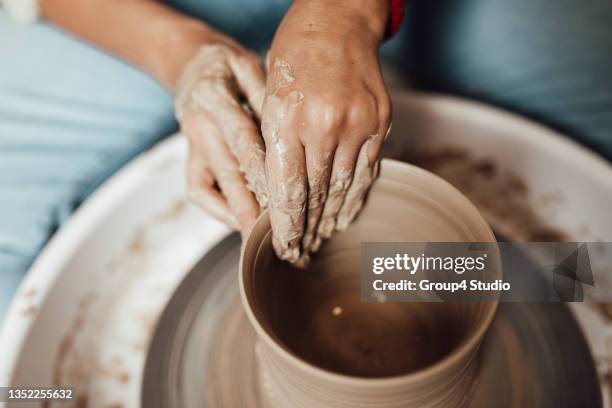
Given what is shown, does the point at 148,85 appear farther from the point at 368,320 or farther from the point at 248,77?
the point at 368,320

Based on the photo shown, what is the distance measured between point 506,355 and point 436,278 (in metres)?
0.19

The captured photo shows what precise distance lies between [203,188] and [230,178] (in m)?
0.09

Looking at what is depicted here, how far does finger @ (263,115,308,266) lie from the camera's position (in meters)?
0.73

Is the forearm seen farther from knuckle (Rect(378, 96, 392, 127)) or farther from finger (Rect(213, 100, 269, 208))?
knuckle (Rect(378, 96, 392, 127))

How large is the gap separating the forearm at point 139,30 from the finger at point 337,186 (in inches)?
20.8

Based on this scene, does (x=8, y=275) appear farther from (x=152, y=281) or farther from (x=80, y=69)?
(x=80, y=69)

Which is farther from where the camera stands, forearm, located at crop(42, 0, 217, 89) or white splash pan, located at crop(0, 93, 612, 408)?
forearm, located at crop(42, 0, 217, 89)

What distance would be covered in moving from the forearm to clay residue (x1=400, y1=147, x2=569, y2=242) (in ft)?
2.19

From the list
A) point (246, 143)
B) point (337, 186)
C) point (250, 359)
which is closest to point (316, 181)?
point (337, 186)

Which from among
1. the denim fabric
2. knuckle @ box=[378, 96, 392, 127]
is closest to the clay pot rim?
Answer: knuckle @ box=[378, 96, 392, 127]

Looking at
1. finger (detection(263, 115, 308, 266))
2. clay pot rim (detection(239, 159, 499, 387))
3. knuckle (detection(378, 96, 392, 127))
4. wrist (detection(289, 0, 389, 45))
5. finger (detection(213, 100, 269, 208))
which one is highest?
wrist (detection(289, 0, 389, 45))

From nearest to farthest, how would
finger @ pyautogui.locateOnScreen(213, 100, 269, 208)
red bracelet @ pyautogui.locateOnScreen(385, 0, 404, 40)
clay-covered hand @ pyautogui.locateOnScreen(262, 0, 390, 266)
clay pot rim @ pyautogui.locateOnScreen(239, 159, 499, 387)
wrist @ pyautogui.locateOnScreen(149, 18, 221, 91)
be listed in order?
clay pot rim @ pyautogui.locateOnScreen(239, 159, 499, 387) → clay-covered hand @ pyautogui.locateOnScreen(262, 0, 390, 266) → finger @ pyautogui.locateOnScreen(213, 100, 269, 208) → red bracelet @ pyautogui.locateOnScreen(385, 0, 404, 40) → wrist @ pyautogui.locateOnScreen(149, 18, 221, 91)

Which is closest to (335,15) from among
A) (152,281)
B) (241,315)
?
(241,315)

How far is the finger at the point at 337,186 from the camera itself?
2.50 ft
